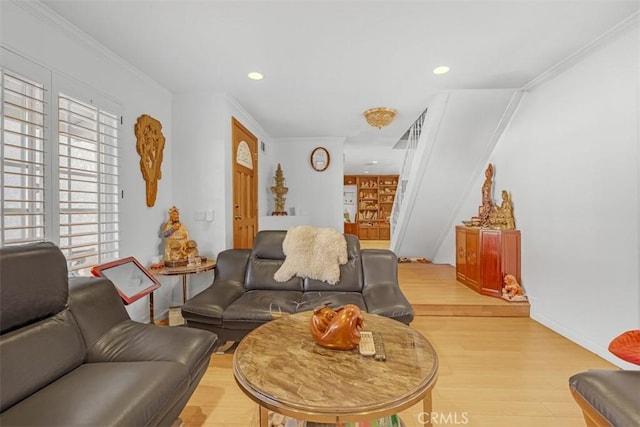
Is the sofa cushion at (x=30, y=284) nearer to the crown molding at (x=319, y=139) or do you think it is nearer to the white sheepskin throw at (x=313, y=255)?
the white sheepskin throw at (x=313, y=255)

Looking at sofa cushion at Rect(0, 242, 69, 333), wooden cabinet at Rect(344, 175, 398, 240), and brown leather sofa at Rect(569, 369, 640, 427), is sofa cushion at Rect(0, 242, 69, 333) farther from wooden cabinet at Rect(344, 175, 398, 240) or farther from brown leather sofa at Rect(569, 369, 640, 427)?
wooden cabinet at Rect(344, 175, 398, 240)

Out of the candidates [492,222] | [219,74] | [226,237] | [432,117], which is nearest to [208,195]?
[226,237]

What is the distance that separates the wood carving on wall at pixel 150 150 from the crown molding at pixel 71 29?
444mm

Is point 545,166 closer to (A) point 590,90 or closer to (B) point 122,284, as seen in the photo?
(A) point 590,90

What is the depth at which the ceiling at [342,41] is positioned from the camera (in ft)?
6.18

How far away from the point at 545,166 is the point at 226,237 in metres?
3.49

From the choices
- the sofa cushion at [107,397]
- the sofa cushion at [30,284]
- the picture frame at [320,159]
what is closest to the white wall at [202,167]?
the sofa cushion at [30,284]

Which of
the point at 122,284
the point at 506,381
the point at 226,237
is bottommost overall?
the point at 506,381

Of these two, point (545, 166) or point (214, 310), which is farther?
point (545, 166)

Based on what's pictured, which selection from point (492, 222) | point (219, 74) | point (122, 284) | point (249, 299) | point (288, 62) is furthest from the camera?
point (492, 222)

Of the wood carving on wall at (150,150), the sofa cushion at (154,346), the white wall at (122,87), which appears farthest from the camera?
the wood carving on wall at (150,150)

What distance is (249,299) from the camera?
2361 millimetres

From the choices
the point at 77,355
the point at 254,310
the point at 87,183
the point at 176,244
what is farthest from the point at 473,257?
the point at 87,183

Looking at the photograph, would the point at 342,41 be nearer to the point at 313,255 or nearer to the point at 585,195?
the point at 313,255
